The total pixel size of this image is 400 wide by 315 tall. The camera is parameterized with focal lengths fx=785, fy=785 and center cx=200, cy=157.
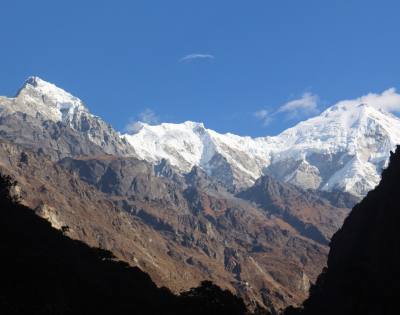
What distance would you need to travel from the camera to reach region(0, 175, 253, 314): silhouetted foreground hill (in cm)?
12625

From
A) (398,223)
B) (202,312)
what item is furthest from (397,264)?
(202,312)

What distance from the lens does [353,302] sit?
143875mm

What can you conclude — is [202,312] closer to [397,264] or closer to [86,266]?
[86,266]

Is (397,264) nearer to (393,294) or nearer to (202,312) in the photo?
(393,294)

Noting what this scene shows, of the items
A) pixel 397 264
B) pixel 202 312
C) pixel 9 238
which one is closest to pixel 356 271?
pixel 202 312

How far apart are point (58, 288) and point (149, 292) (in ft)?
170

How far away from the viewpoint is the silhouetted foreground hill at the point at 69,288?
414 feet

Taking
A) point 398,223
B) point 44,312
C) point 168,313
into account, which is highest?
point 398,223

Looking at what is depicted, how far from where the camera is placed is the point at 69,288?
147 m

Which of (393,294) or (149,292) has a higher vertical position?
(393,294)

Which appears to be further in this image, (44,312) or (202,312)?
(202,312)

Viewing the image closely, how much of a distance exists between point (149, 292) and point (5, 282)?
63.5 meters

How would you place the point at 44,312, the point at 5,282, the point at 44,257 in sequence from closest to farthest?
the point at 44,312
the point at 5,282
the point at 44,257

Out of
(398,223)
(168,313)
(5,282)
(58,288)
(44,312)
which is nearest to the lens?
(44,312)
